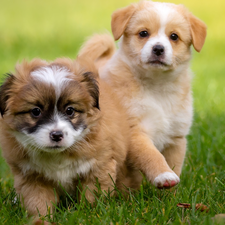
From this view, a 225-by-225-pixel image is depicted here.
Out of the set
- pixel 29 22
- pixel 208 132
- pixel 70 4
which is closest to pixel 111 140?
pixel 208 132

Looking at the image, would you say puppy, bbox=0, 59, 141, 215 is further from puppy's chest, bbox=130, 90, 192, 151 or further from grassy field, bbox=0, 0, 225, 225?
puppy's chest, bbox=130, 90, 192, 151

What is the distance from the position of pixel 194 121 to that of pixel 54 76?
10.3ft

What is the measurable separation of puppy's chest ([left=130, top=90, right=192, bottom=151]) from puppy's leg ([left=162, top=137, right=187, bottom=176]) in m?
0.08

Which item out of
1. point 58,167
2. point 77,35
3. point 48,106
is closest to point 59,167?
point 58,167

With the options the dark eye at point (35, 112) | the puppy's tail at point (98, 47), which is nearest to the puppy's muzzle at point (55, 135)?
the dark eye at point (35, 112)

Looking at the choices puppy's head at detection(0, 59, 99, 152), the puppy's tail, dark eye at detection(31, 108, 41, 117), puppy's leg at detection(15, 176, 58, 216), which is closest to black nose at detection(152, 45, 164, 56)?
puppy's head at detection(0, 59, 99, 152)

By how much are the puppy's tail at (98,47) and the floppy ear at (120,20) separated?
1.64 feet

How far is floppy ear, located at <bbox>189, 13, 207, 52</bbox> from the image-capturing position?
389cm

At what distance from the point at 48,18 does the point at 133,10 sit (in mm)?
9888

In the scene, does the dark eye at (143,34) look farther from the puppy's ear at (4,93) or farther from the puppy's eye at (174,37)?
the puppy's ear at (4,93)

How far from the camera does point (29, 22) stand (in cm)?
1277

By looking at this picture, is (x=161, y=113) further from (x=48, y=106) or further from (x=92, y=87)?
(x=48, y=106)

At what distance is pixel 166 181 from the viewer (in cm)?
325

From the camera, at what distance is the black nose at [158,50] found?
3629mm
